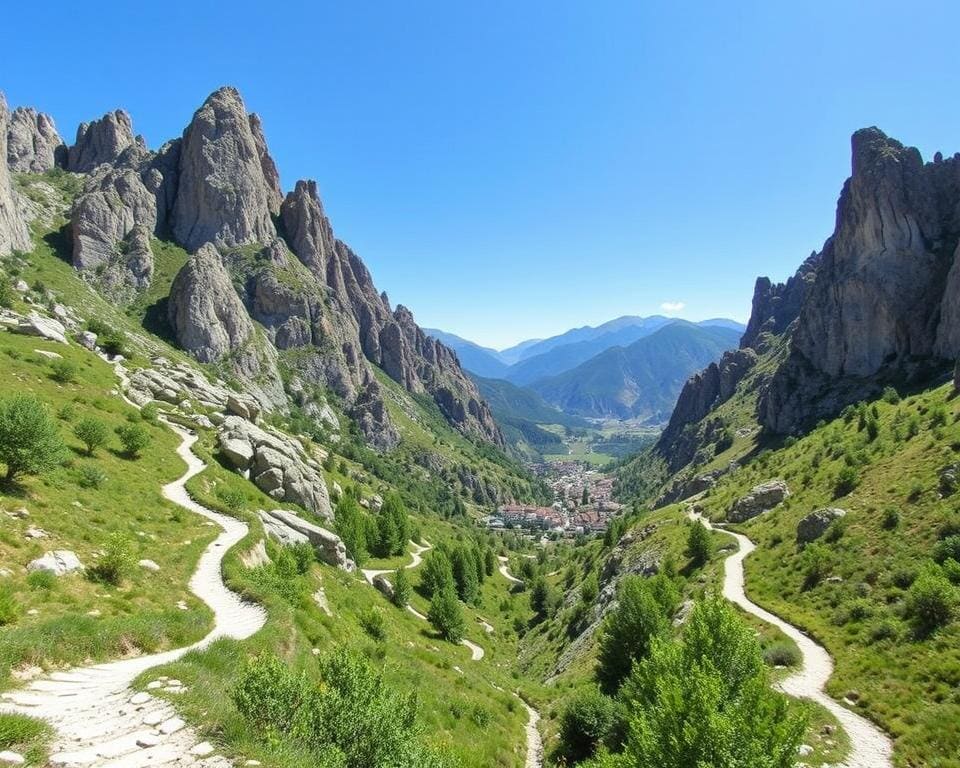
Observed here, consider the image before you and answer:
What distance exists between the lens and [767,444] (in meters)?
156

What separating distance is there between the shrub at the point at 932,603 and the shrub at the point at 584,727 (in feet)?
64.4

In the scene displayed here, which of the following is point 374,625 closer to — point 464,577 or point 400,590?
point 400,590

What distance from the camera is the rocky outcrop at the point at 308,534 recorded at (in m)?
42.4

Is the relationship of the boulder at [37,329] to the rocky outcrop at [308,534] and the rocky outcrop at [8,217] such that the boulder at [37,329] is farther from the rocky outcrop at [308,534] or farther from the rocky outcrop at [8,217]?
the rocky outcrop at [8,217]

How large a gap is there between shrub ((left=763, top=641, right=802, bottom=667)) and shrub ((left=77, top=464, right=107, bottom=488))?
44.8 metres

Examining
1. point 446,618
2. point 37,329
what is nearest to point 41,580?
point 446,618

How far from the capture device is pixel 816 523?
52281 millimetres

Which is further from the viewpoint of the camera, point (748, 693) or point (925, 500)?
point (925, 500)

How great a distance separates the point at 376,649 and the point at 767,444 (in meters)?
161

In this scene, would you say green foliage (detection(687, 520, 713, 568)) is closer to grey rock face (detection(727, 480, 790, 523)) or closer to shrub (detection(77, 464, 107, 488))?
grey rock face (detection(727, 480, 790, 523))

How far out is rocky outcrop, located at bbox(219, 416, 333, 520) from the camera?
55406 mm

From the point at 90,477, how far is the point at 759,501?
8384 cm

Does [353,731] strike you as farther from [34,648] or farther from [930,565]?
[930,565]

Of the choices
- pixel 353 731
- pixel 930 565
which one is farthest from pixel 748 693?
pixel 930 565
